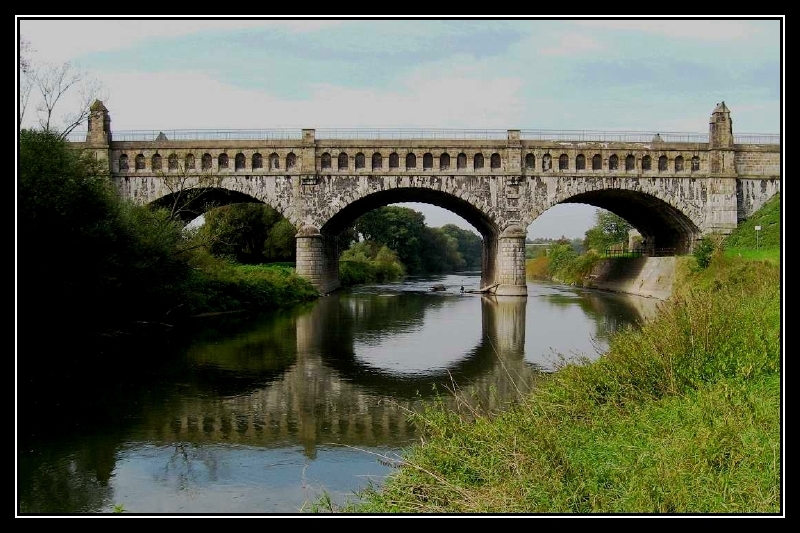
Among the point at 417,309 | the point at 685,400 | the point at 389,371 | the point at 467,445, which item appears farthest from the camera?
the point at 417,309

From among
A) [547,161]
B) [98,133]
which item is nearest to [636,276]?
[547,161]

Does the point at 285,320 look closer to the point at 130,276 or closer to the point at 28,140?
the point at 130,276

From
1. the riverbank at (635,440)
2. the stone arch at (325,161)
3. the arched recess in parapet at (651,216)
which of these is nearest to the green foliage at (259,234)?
the stone arch at (325,161)

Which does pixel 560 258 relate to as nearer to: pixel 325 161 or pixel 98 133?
pixel 325 161

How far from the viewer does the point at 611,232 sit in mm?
86812

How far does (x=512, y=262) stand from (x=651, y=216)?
1475 centimetres

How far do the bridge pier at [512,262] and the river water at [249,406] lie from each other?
712 inches

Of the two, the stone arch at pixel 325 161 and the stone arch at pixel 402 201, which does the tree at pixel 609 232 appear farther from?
the stone arch at pixel 325 161

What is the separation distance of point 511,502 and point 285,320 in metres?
27.4

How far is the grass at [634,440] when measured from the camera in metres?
7.27

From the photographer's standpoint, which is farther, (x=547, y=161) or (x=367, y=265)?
(x=367, y=265)

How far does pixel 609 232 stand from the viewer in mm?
87125

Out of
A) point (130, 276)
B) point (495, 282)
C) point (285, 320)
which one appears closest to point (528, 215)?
point (495, 282)

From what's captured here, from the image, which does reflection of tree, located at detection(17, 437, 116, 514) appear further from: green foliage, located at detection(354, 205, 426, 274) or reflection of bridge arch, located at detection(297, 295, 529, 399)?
green foliage, located at detection(354, 205, 426, 274)
